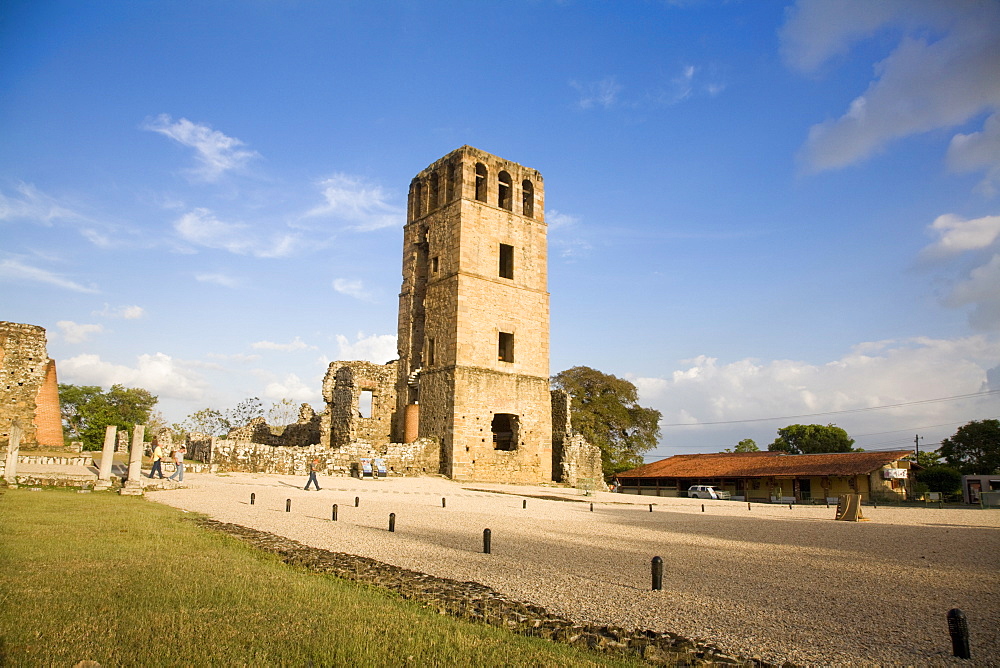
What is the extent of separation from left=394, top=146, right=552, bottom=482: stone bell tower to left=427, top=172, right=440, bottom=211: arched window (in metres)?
0.06

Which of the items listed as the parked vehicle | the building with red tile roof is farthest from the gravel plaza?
the parked vehicle

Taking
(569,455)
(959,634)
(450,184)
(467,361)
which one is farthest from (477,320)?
(959,634)

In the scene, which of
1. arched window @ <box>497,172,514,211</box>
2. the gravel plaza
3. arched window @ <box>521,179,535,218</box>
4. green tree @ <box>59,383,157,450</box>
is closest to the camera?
the gravel plaza

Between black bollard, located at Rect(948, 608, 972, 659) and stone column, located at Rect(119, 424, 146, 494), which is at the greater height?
stone column, located at Rect(119, 424, 146, 494)

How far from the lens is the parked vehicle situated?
34.7 m

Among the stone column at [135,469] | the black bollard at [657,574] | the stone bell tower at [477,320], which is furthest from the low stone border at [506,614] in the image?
the stone bell tower at [477,320]

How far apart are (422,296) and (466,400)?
6.82 metres

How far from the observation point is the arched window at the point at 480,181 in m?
30.6

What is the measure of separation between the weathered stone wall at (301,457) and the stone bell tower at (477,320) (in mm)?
1838

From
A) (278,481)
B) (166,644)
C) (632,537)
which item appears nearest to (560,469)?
(278,481)

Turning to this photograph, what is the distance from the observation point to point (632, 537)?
11.3 m

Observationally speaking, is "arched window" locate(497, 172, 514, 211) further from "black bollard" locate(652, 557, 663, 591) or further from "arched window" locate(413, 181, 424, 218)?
"black bollard" locate(652, 557, 663, 591)

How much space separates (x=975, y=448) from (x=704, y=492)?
26407 millimetres

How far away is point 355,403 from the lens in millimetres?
30094
